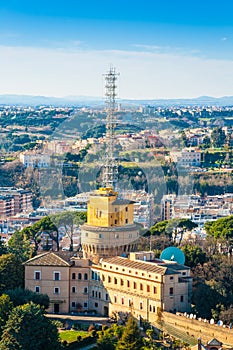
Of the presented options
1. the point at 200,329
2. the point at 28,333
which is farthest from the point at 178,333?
the point at 28,333

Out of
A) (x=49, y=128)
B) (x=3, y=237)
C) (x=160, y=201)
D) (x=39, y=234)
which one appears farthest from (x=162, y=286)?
(x=49, y=128)

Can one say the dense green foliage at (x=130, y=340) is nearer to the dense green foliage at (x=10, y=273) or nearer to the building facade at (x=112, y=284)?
the building facade at (x=112, y=284)

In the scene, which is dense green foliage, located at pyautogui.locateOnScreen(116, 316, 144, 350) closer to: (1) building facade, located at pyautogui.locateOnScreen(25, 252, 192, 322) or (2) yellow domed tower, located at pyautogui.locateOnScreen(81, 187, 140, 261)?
(1) building facade, located at pyautogui.locateOnScreen(25, 252, 192, 322)

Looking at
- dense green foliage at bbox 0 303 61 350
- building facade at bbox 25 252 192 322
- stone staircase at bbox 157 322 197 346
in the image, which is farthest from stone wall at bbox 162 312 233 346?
dense green foliage at bbox 0 303 61 350

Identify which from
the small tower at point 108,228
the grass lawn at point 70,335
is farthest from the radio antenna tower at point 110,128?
the grass lawn at point 70,335

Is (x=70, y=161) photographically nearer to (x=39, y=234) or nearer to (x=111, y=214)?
(x=39, y=234)
